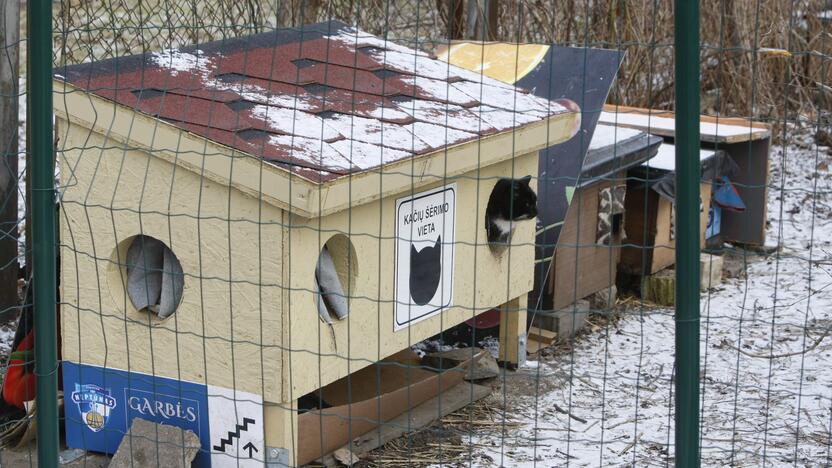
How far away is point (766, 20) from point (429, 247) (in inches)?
159

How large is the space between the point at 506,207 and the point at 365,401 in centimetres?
91

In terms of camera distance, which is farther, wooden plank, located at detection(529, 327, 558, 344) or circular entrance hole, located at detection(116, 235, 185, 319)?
wooden plank, located at detection(529, 327, 558, 344)

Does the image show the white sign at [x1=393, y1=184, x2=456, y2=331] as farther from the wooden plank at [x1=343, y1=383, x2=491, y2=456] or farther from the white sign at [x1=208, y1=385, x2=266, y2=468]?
the white sign at [x1=208, y1=385, x2=266, y2=468]

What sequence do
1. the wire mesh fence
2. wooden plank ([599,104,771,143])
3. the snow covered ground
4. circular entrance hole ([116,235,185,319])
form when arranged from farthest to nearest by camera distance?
wooden plank ([599,104,771,143])
the snow covered ground
circular entrance hole ([116,235,185,319])
the wire mesh fence

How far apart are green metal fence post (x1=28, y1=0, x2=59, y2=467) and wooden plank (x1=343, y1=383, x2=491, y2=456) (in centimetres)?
99

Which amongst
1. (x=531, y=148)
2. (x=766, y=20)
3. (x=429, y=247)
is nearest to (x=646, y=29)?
(x=766, y=20)

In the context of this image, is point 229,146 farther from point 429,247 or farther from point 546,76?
point 546,76

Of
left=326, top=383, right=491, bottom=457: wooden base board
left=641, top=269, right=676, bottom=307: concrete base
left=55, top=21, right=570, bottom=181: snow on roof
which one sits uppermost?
left=55, top=21, right=570, bottom=181: snow on roof

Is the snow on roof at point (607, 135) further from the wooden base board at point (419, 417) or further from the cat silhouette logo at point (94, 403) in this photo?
the cat silhouette logo at point (94, 403)

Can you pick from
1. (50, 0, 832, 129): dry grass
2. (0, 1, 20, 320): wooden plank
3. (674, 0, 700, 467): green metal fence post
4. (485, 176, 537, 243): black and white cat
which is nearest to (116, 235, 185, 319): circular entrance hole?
(0, 1, 20, 320): wooden plank

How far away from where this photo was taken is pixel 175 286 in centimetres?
369

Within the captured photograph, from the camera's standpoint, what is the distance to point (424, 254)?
3994mm

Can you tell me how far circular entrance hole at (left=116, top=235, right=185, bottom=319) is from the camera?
369 centimetres

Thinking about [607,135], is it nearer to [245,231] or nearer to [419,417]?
[419,417]
